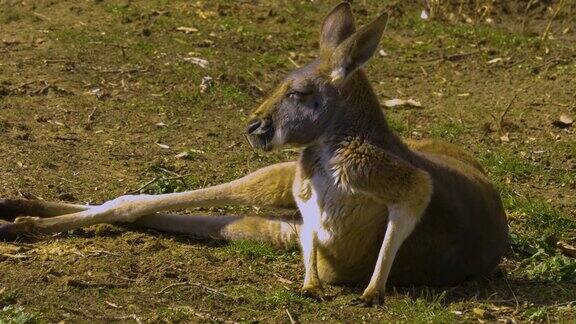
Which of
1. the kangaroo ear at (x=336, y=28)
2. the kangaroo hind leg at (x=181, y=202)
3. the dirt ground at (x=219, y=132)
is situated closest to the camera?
the dirt ground at (x=219, y=132)

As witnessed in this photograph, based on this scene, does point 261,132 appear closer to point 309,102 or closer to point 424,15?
point 309,102

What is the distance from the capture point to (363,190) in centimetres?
658

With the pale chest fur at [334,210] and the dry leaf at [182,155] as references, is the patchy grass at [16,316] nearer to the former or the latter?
the pale chest fur at [334,210]

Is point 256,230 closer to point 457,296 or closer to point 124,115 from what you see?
point 457,296

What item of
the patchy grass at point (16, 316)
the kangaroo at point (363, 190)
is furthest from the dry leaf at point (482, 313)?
the patchy grass at point (16, 316)

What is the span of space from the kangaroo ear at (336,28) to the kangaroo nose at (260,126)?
634mm

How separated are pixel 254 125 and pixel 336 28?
3.04 feet

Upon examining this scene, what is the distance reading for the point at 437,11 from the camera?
46.2 ft

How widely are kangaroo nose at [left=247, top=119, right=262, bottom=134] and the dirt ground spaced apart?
3.04 ft

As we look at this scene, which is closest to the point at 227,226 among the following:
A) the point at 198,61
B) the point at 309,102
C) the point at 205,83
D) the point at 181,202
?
the point at 181,202

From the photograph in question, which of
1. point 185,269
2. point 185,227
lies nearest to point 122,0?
point 185,227

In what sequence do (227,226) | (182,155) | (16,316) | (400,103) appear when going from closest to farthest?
(16,316), (227,226), (182,155), (400,103)

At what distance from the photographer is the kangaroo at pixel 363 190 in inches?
259

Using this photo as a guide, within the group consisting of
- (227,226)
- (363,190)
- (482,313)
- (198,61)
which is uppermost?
(363,190)
